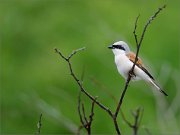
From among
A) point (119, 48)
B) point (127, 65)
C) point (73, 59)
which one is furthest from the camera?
point (73, 59)

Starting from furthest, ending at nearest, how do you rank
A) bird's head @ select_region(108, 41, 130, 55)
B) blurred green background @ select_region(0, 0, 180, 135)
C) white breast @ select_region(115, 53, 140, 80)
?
1. blurred green background @ select_region(0, 0, 180, 135)
2. bird's head @ select_region(108, 41, 130, 55)
3. white breast @ select_region(115, 53, 140, 80)

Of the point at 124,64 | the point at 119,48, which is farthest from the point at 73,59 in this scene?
the point at 124,64

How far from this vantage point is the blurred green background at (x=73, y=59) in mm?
8469

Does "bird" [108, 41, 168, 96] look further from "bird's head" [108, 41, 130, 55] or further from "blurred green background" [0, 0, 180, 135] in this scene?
"blurred green background" [0, 0, 180, 135]

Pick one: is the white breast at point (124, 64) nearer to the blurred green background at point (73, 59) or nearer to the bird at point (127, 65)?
the bird at point (127, 65)

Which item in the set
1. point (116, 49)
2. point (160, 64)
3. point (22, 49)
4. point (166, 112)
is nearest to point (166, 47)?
point (160, 64)

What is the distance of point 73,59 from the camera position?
9469mm

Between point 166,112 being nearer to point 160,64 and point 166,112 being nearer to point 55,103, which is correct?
point 160,64

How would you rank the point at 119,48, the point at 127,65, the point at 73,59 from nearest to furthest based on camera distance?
the point at 127,65 < the point at 119,48 < the point at 73,59

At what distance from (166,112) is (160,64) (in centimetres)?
205

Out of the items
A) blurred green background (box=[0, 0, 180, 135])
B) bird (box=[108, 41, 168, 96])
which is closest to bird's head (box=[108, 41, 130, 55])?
bird (box=[108, 41, 168, 96])

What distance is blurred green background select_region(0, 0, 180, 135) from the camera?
8.47 meters

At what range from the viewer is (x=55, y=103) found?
349 inches

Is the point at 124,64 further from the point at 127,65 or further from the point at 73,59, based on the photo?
the point at 73,59
